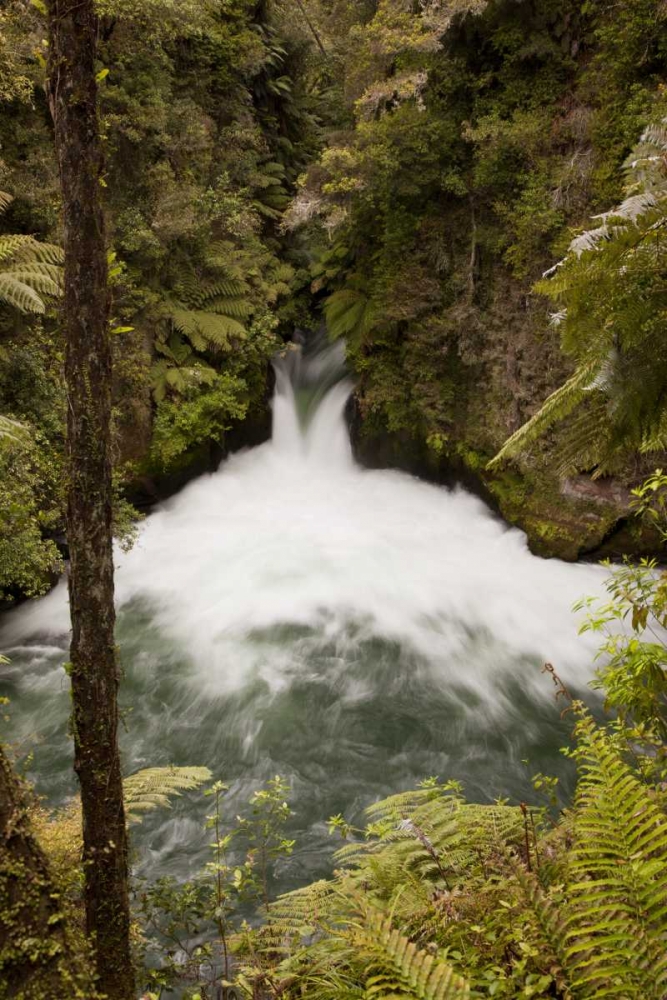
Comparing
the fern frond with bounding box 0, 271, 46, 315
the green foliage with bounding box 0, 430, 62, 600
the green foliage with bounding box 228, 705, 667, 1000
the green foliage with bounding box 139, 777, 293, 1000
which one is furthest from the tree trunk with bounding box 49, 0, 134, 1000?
the fern frond with bounding box 0, 271, 46, 315

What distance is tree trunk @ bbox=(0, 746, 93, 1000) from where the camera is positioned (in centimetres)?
188

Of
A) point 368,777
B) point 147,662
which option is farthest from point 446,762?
point 147,662

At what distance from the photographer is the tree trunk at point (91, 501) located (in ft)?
6.83

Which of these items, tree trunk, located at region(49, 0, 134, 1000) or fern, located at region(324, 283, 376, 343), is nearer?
tree trunk, located at region(49, 0, 134, 1000)

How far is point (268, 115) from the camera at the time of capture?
15.4m

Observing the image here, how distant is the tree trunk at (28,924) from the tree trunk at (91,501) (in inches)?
11.5

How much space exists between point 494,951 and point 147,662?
6.49 meters

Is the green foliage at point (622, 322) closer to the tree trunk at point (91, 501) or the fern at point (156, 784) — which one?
the tree trunk at point (91, 501)

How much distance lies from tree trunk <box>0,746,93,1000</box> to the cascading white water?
11.5 feet

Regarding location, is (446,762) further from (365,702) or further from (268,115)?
(268,115)

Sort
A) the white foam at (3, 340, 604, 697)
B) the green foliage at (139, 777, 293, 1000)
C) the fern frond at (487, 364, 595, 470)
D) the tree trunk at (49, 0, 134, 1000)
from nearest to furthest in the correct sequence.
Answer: the tree trunk at (49, 0, 134, 1000) → the green foliage at (139, 777, 293, 1000) → the fern frond at (487, 364, 595, 470) → the white foam at (3, 340, 604, 697)

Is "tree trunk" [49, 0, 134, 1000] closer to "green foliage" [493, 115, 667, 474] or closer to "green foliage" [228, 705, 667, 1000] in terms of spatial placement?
"green foliage" [228, 705, 667, 1000]

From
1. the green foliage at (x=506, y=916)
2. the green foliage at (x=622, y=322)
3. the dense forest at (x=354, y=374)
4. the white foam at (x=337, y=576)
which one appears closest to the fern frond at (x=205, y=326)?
the dense forest at (x=354, y=374)

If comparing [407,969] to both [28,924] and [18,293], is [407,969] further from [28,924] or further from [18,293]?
[18,293]
